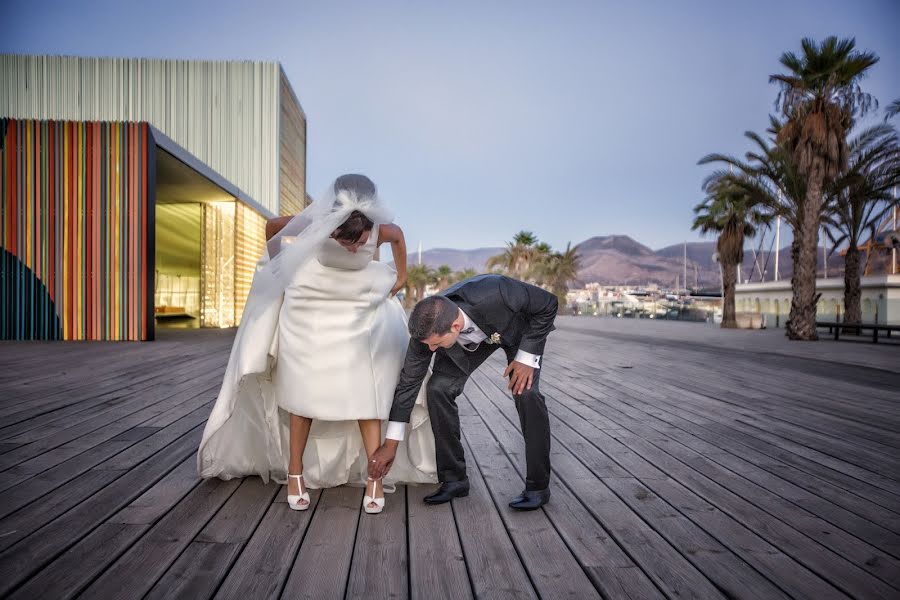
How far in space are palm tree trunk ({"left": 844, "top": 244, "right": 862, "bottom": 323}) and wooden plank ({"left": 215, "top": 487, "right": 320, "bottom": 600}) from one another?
69.4 ft

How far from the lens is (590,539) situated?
1972mm

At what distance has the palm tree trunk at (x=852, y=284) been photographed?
59.0 ft

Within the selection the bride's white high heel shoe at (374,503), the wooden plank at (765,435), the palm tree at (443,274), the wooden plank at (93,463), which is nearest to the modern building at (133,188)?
the wooden plank at (93,463)

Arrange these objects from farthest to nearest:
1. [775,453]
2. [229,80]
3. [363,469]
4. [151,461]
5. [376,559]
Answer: [229,80] → [775,453] → [151,461] → [363,469] → [376,559]

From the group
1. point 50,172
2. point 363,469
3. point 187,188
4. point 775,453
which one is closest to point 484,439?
point 363,469

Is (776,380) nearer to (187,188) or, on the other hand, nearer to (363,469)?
(363,469)

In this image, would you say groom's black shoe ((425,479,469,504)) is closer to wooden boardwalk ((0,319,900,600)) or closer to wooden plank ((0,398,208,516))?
wooden boardwalk ((0,319,900,600))

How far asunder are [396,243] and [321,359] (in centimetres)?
66

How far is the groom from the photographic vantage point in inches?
85.7

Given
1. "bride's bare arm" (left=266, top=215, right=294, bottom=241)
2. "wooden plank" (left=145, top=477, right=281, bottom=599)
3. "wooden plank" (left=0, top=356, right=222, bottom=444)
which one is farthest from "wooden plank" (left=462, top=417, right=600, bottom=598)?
"wooden plank" (left=0, top=356, right=222, bottom=444)

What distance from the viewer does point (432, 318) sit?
1959 mm

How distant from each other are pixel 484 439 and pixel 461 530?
1461mm

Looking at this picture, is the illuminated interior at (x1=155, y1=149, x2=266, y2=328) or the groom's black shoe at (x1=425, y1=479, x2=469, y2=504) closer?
the groom's black shoe at (x1=425, y1=479, x2=469, y2=504)

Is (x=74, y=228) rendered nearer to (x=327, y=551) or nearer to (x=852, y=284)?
(x=327, y=551)
